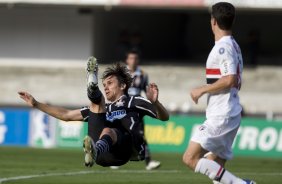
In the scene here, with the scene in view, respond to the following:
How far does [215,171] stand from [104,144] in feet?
6.33

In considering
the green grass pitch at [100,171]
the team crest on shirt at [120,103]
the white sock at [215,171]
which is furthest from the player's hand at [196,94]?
the green grass pitch at [100,171]

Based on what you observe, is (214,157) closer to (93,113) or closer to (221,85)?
(221,85)

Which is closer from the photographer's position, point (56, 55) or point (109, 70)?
point (109, 70)

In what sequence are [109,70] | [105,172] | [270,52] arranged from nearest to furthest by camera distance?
[109,70] → [105,172] → [270,52]

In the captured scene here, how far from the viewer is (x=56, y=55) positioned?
3941cm

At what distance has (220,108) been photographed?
432 inches

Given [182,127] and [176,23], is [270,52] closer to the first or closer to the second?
[176,23]

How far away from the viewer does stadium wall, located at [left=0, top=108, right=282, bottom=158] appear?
2422cm

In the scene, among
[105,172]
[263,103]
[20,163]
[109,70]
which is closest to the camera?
[109,70]

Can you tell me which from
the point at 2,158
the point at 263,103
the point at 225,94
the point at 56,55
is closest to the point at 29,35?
the point at 56,55

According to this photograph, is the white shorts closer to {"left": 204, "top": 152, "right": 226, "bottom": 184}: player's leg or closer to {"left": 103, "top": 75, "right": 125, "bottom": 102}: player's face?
{"left": 204, "top": 152, "right": 226, "bottom": 184}: player's leg

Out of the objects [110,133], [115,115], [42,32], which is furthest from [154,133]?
[42,32]

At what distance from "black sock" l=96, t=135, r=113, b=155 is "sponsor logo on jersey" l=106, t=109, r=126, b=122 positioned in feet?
Answer: 1.67

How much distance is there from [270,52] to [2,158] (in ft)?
88.4
